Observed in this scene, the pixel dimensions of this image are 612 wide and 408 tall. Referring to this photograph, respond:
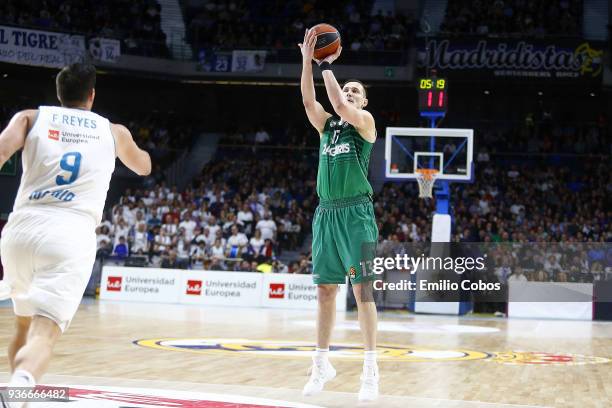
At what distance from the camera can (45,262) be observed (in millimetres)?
4125

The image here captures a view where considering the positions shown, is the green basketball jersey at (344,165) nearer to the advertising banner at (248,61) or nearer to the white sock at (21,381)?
the white sock at (21,381)

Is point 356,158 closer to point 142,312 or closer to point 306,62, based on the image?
point 306,62

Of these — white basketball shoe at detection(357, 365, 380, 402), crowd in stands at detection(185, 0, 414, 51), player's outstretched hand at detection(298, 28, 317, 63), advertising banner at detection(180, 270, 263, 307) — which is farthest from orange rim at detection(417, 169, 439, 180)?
white basketball shoe at detection(357, 365, 380, 402)

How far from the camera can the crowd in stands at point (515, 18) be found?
27.9m

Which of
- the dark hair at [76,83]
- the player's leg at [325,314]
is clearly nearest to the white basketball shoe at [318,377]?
the player's leg at [325,314]

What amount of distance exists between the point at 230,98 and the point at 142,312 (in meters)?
17.4

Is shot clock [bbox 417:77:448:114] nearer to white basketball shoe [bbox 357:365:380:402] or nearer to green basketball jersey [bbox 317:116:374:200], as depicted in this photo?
green basketball jersey [bbox 317:116:374:200]

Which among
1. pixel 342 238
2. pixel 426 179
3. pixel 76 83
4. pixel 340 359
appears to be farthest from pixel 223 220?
pixel 76 83

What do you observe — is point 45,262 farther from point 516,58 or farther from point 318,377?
point 516,58

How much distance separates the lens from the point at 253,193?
2517 centimetres

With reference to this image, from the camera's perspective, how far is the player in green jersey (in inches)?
241

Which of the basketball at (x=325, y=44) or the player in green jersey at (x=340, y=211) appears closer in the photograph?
the player in green jersey at (x=340, y=211)

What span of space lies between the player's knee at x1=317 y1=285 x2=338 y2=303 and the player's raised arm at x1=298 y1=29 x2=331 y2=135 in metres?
1.15

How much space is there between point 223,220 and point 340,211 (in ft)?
56.6
